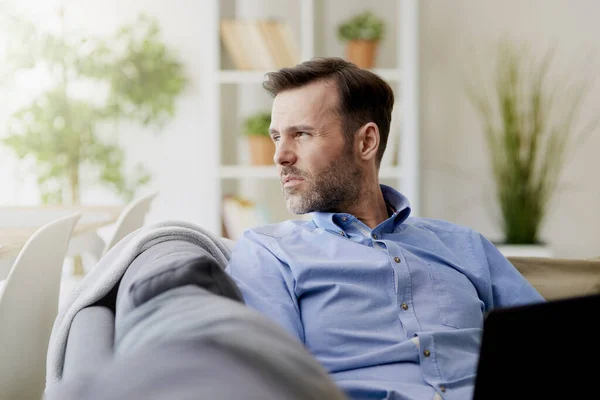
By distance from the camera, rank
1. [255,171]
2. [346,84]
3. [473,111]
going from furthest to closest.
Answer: [473,111] → [255,171] → [346,84]

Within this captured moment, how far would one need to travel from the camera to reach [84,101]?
13.8 ft

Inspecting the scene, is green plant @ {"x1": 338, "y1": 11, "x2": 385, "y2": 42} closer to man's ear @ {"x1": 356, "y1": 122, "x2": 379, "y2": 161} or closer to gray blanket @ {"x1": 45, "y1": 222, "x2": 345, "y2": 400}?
man's ear @ {"x1": 356, "y1": 122, "x2": 379, "y2": 161}

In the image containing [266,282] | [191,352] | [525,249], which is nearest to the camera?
[191,352]

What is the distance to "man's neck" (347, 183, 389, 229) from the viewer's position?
5.74 ft

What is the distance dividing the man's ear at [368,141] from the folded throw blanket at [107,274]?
45 centimetres

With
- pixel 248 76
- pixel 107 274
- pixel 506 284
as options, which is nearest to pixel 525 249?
pixel 248 76

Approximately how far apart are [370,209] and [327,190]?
126mm

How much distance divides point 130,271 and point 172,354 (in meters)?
0.63

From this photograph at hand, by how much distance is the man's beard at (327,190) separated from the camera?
1691mm

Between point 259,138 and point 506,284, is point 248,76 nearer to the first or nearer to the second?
point 259,138

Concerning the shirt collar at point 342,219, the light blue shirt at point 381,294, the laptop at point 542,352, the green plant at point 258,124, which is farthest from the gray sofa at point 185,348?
the green plant at point 258,124

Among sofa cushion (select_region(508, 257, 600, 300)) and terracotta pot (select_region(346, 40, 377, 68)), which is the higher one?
terracotta pot (select_region(346, 40, 377, 68))

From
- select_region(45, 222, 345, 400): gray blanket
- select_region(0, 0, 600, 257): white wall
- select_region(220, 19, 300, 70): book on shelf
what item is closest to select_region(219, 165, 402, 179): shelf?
select_region(0, 0, 600, 257): white wall

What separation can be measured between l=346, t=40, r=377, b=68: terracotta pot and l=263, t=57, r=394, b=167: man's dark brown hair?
2012mm
